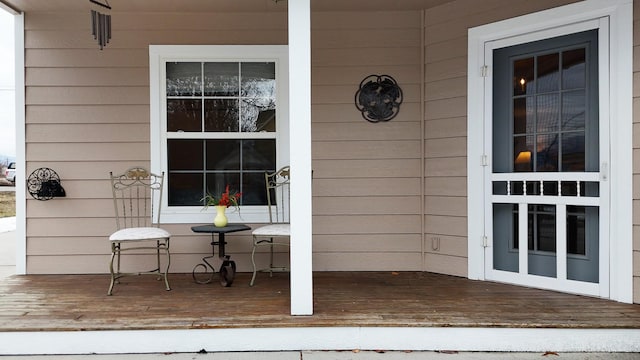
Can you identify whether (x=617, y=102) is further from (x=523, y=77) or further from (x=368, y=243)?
(x=368, y=243)

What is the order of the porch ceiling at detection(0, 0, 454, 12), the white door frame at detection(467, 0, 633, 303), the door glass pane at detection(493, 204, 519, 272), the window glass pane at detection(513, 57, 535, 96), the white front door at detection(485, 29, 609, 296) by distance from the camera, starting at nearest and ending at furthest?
1. the white door frame at detection(467, 0, 633, 303)
2. the white front door at detection(485, 29, 609, 296)
3. the window glass pane at detection(513, 57, 535, 96)
4. the door glass pane at detection(493, 204, 519, 272)
5. the porch ceiling at detection(0, 0, 454, 12)

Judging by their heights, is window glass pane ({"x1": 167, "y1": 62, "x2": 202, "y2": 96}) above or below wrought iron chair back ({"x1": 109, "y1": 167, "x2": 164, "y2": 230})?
above

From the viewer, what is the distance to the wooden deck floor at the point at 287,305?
284 centimetres

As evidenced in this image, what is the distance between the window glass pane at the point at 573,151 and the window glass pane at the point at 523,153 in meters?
0.24

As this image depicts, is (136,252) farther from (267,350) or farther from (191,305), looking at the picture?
(267,350)

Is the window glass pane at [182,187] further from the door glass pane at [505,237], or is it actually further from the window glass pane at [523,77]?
the window glass pane at [523,77]

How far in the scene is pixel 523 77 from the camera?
380cm

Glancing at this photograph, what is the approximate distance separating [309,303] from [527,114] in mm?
2276

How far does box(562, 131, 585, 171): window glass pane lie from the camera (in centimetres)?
351

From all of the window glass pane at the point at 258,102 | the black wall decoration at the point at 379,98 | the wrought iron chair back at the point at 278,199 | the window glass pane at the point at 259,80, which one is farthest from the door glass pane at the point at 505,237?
the window glass pane at the point at 259,80

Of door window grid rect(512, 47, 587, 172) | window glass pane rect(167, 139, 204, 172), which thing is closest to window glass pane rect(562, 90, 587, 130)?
door window grid rect(512, 47, 587, 172)

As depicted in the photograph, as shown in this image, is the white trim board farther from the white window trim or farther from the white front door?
the white window trim

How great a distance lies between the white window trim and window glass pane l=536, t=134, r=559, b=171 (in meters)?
2.10

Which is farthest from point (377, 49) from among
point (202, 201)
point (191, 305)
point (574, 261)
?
point (191, 305)
